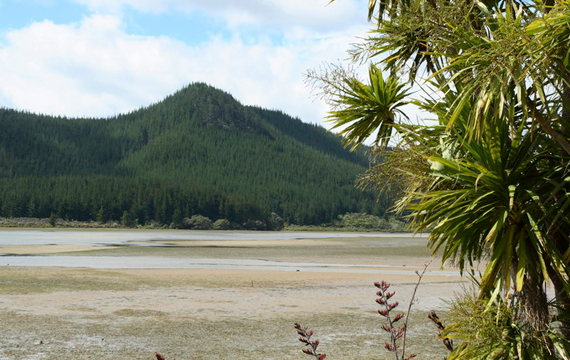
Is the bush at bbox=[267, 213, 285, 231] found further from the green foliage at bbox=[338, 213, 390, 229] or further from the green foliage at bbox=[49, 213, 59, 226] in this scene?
the green foliage at bbox=[49, 213, 59, 226]

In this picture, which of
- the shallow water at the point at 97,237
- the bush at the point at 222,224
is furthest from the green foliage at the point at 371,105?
the bush at the point at 222,224

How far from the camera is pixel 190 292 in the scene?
19047 millimetres

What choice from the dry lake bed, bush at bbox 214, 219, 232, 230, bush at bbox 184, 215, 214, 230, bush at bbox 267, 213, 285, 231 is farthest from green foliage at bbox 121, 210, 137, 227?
the dry lake bed

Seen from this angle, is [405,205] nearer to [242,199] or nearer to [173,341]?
[173,341]

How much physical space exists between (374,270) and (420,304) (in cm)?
1249

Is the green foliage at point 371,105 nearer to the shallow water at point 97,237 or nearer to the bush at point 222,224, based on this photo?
the shallow water at point 97,237

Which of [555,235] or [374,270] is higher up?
[555,235]

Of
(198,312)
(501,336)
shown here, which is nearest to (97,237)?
(198,312)

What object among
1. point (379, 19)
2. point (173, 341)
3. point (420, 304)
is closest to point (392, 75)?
point (379, 19)

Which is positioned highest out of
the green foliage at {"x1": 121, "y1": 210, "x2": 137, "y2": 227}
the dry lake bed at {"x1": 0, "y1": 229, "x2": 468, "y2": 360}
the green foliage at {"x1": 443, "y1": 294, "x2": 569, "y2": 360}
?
the green foliage at {"x1": 121, "y1": 210, "x2": 137, "y2": 227}

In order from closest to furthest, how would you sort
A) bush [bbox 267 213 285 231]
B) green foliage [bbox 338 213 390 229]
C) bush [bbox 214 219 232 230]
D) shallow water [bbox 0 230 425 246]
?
shallow water [bbox 0 230 425 246], bush [bbox 214 219 232 230], bush [bbox 267 213 285 231], green foliage [bbox 338 213 390 229]

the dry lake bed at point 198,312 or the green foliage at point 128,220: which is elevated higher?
the green foliage at point 128,220

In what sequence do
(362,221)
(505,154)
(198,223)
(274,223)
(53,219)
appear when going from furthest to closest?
1. (362,221)
2. (274,223)
3. (198,223)
4. (53,219)
5. (505,154)

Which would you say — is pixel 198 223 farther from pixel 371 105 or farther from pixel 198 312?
pixel 371 105
